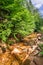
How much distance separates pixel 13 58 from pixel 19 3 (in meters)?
9.34

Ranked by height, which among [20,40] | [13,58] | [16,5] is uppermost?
[16,5]

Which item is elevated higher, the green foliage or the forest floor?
the green foliage

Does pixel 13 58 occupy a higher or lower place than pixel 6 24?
lower

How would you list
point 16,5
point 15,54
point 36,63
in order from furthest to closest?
1. point 16,5
2. point 15,54
3. point 36,63

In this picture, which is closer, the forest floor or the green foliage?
the forest floor

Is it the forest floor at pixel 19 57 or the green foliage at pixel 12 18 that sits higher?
the green foliage at pixel 12 18

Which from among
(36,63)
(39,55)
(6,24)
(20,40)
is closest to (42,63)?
(36,63)

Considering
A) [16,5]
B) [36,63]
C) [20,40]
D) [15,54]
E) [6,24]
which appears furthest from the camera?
[20,40]

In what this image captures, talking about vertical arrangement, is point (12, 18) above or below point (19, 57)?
above

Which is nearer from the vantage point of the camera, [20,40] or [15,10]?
[15,10]

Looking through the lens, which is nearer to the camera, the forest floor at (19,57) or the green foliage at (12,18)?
the forest floor at (19,57)

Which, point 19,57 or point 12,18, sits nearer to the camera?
point 19,57

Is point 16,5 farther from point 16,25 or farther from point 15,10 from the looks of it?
point 16,25

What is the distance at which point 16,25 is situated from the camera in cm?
2231
